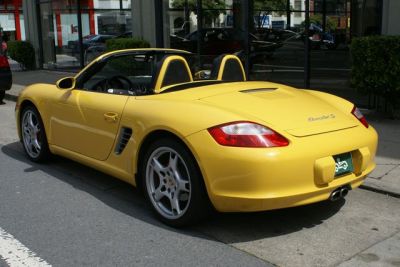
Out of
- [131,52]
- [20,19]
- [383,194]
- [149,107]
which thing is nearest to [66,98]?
[131,52]

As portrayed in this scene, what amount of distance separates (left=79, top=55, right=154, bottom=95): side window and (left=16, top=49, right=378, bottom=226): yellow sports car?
0.10ft

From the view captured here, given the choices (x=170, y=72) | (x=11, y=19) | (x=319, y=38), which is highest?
(x=11, y=19)

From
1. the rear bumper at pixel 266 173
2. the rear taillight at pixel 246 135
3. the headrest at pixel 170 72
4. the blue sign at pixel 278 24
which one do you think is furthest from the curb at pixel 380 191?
the blue sign at pixel 278 24

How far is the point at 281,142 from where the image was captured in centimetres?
371

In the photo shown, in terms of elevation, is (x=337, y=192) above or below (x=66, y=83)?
below

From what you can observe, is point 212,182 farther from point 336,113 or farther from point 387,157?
point 387,157

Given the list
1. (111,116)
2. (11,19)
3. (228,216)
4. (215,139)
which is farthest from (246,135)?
(11,19)

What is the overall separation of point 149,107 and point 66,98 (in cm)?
142

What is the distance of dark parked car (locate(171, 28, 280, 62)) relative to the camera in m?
11.3

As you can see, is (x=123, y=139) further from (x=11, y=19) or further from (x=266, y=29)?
(x=11, y=19)

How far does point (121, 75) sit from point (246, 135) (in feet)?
7.63

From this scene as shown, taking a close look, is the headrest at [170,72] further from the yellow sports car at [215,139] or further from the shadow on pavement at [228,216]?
the shadow on pavement at [228,216]

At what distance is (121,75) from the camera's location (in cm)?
562

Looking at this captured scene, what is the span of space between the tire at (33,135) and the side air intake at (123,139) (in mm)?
1610
